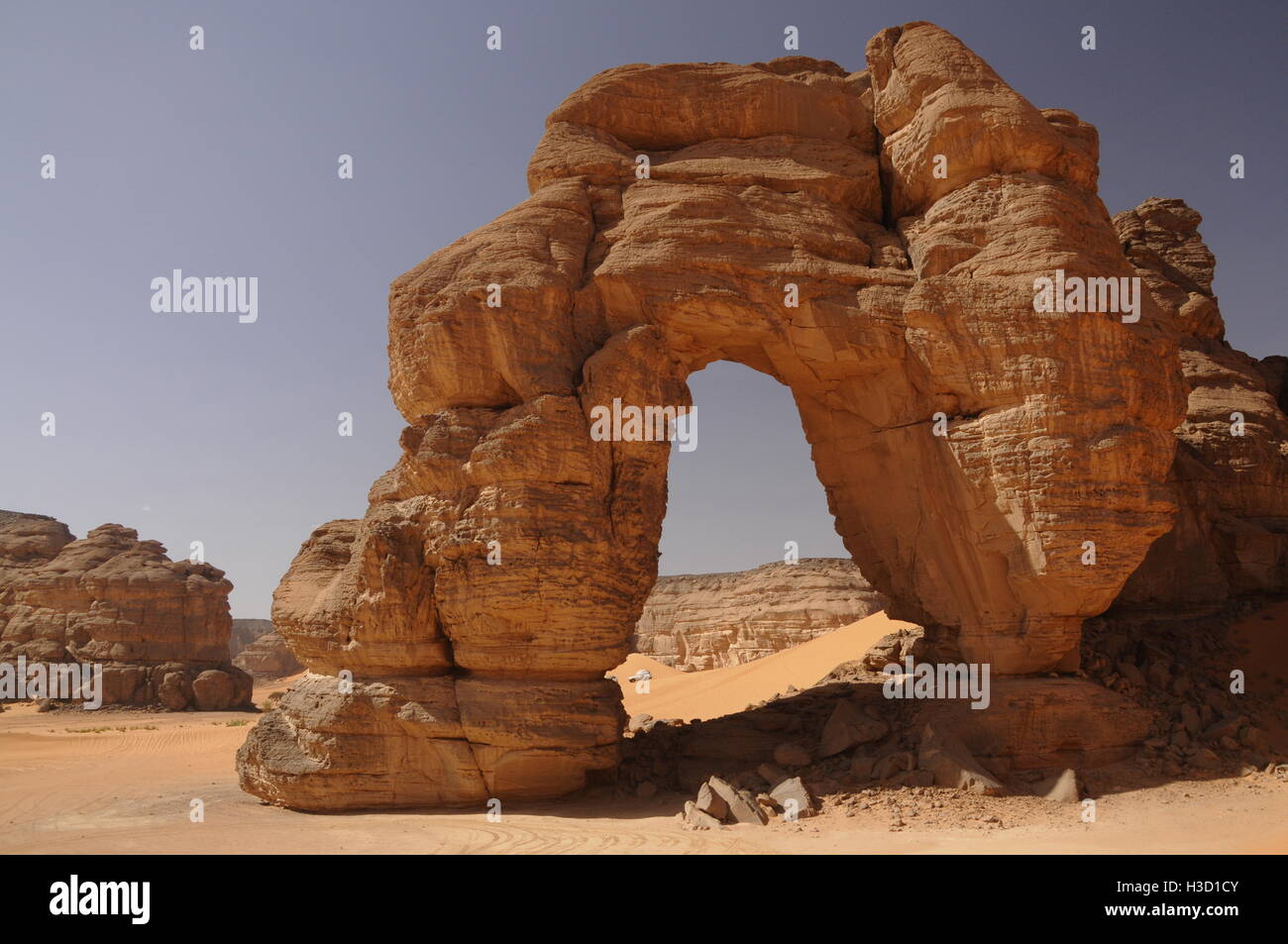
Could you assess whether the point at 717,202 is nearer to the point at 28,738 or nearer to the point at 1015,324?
the point at 1015,324

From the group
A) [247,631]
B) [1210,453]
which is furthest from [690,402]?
[247,631]

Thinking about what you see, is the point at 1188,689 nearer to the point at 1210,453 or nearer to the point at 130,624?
the point at 1210,453

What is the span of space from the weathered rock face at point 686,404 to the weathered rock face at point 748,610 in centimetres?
1716

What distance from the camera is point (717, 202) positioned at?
12078 millimetres

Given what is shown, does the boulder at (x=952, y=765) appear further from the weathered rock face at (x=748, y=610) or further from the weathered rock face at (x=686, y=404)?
the weathered rock face at (x=748, y=610)

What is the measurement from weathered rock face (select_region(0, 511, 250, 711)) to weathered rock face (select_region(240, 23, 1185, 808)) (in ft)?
66.5

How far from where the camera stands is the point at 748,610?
3247 cm

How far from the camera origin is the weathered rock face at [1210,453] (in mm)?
14547

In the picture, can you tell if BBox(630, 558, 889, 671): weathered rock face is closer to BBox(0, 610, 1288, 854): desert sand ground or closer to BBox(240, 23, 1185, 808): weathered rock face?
BBox(240, 23, 1185, 808): weathered rock face

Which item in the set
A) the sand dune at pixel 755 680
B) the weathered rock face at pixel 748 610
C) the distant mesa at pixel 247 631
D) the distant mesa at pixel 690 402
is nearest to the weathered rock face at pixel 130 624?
the weathered rock face at pixel 748 610

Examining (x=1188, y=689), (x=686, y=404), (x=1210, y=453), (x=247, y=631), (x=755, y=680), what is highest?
(x=686, y=404)

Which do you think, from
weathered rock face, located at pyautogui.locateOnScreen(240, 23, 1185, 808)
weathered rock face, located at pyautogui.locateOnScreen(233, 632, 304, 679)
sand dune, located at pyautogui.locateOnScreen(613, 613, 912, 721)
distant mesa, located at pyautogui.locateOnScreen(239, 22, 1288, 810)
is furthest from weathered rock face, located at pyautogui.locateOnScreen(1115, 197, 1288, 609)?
weathered rock face, located at pyautogui.locateOnScreen(233, 632, 304, 679)

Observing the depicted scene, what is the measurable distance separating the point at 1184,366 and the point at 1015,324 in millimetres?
8418

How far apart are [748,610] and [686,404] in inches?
863
